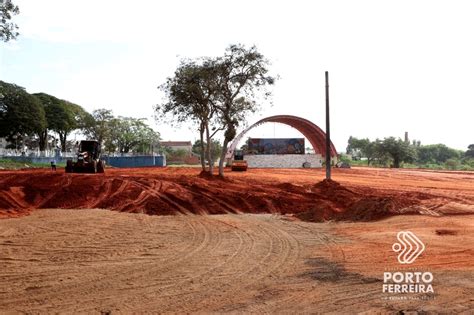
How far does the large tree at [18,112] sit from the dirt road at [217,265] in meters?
46.5

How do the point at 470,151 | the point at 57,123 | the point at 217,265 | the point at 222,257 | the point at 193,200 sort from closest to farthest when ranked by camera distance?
the point at 217,265 < the point at 222,257 < the point at 193,200 < the point at 57,123 < the point at 470,151

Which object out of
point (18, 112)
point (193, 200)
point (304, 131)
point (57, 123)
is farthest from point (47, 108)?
point (193, 200)

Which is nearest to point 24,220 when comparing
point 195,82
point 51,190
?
point 51,190

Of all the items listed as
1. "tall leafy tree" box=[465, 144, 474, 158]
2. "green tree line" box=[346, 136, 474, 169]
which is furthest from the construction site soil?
"tall leafy tree" box=[465, 144, 474, 158]

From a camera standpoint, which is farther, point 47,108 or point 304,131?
point 304,131

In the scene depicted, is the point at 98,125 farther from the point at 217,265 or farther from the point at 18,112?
the point at 217,265

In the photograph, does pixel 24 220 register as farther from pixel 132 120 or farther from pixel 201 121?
pixel 132 120

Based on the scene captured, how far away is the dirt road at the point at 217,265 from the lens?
214 inches

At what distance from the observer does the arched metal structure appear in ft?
228

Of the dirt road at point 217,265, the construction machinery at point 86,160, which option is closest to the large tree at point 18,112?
the construction machinery at point 86,160

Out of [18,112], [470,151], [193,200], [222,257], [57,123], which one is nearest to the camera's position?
[222,257]

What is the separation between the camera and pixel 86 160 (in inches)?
1098

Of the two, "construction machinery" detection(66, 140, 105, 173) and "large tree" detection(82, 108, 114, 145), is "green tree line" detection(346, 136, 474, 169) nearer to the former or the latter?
"large tree" detection(82, 108, 114, 145)

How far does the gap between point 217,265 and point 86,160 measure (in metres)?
22.9
